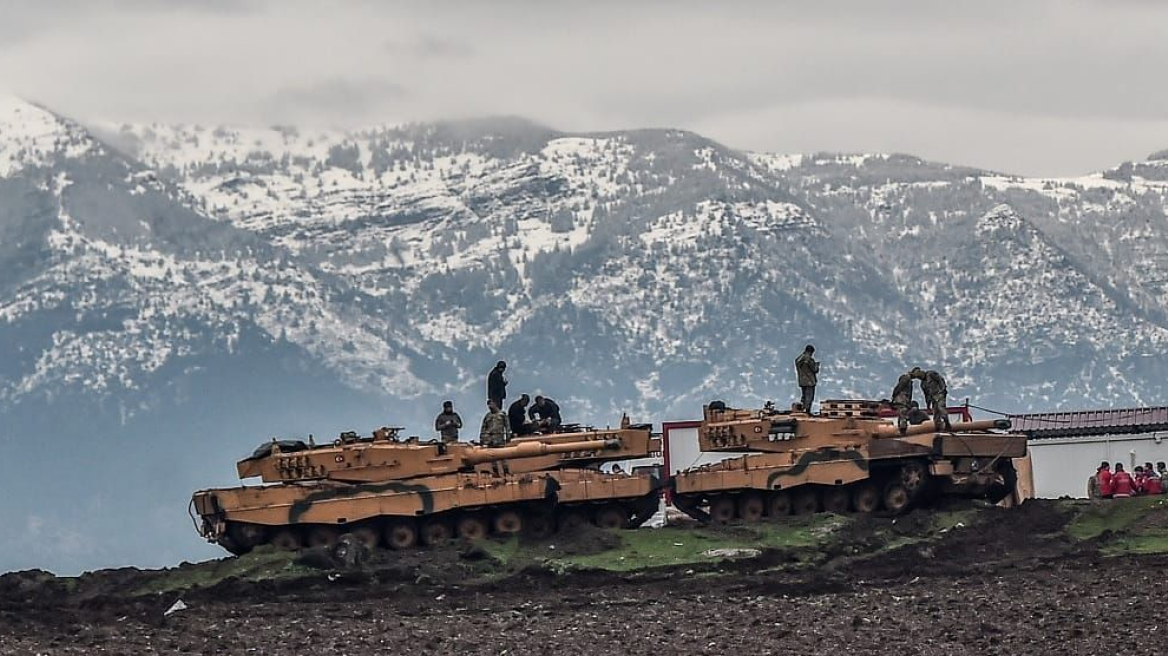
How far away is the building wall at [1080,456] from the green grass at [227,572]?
32736 millimetres

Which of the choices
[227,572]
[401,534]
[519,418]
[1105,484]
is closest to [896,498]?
[1105,484]

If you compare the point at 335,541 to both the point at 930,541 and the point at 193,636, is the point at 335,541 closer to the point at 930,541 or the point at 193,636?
the point at 930,541

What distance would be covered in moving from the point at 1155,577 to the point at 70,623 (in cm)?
1666

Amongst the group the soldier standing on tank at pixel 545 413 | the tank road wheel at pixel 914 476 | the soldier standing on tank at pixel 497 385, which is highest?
the soldier standing on tank at pixel 497 385

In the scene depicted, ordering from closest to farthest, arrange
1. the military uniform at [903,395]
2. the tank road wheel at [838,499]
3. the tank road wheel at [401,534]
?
the tank road wheel at [401,534]
the tank road wheel at [838,499]
the military uniform at [903,395]

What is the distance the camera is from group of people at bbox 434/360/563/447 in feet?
202

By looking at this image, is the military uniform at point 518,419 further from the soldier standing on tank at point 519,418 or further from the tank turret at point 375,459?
the tank turret at point 375,459

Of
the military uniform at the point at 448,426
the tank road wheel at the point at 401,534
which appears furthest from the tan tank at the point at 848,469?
the tank road wheel at the point at 401,534

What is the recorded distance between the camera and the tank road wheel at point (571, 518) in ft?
198

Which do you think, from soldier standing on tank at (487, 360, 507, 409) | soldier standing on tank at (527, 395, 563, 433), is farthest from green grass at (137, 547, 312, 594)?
soldier standing on tank at (527, 395, 563, 433)

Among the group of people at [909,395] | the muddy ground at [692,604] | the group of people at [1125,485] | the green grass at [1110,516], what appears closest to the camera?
the muddy ground at [692,604]

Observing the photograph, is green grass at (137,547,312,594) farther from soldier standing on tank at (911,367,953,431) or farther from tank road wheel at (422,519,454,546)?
soldier standing on tank at (911,367,953,431)

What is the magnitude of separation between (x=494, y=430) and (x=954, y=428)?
9.50 m

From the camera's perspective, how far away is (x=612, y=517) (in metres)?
61.0
